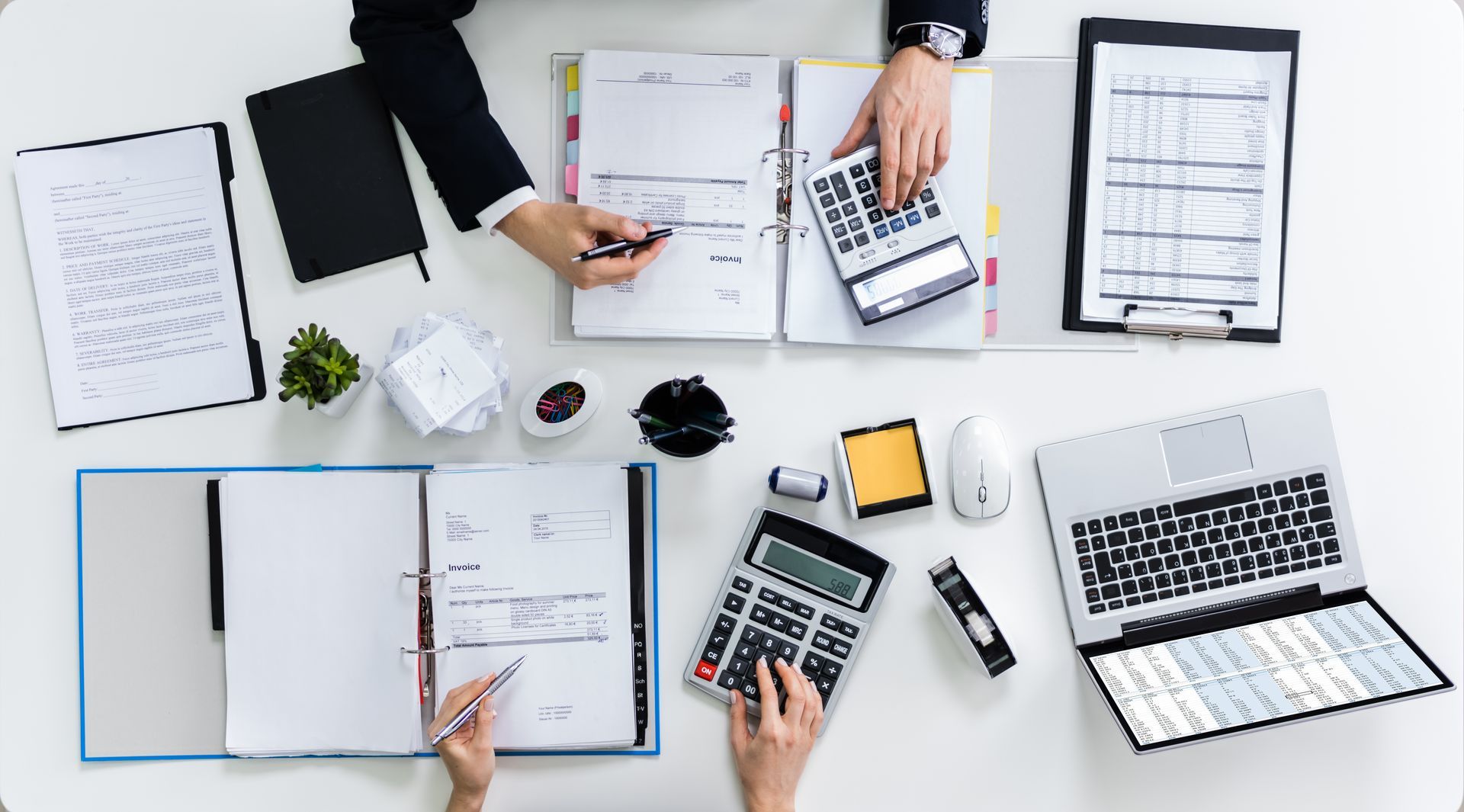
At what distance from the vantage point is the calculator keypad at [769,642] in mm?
1221

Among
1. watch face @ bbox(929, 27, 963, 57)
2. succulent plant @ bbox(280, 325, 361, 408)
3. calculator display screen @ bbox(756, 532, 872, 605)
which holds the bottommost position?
calculator display screen @ bbox(756, 532, 872, 605)

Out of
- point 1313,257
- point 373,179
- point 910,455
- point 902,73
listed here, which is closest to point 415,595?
point 373,179

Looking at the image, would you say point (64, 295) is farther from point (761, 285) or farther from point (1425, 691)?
point (1425, 691)

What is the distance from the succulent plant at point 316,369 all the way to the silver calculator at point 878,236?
2.16ft

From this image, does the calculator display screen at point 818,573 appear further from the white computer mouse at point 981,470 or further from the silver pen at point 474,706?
the silver pen at point 474,706

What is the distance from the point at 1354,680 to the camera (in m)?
1.10

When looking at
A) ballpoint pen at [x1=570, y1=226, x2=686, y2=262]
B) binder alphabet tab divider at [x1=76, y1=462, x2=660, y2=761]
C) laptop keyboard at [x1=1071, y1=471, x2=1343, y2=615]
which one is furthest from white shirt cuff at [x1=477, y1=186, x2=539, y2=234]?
laptop keyboard at [x1=1071, y1=471, x2=1343, y2=615]

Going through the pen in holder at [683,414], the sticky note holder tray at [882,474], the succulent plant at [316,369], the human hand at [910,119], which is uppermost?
the human hand at [910,119]

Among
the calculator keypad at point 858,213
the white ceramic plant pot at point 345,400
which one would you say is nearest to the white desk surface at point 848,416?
the white ceramic plant pot at point 345,400

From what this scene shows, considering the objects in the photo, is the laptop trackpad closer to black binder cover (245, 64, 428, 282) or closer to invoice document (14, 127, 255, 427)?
black binder cover (245, 64, 428, 282)

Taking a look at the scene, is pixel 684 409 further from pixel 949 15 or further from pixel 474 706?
pixel 949 15

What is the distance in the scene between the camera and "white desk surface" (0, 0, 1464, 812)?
4.02 ft

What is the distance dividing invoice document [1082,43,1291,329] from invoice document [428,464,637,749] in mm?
766

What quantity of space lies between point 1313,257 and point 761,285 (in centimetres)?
79
